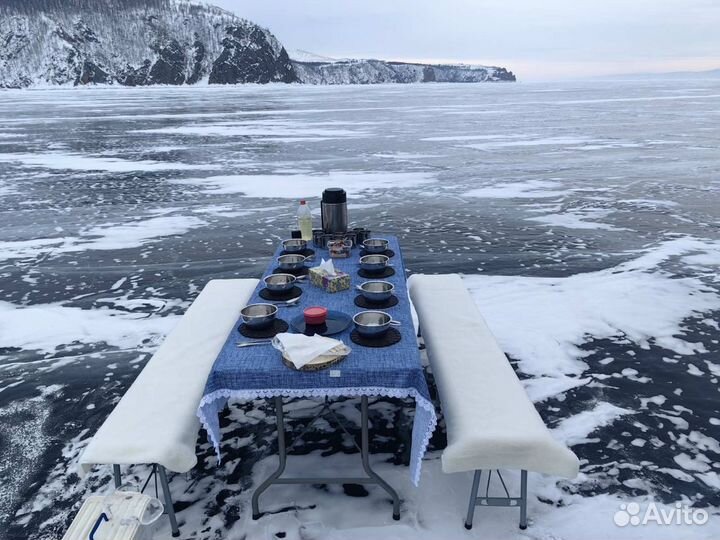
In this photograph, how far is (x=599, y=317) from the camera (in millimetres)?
6938

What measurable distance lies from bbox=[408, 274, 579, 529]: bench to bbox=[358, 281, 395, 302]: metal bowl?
2.23 feet

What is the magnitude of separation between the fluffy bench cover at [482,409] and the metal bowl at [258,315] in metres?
1.33

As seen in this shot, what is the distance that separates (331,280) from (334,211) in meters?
1.41

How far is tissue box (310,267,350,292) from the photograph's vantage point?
4.29 metres

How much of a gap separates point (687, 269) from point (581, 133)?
20893mm

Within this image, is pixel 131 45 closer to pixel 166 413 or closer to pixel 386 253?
pixel 386 253

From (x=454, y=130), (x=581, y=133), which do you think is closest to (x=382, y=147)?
(x=454, y=130)

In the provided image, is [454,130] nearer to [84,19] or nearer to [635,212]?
[635,212]

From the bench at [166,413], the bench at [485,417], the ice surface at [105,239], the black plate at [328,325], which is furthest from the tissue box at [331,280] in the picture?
the ice surface at [105,239]

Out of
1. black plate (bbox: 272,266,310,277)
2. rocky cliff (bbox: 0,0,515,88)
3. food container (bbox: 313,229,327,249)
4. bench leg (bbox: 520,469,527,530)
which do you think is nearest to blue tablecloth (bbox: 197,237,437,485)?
bench leg (bbox: 520,469,527,530)

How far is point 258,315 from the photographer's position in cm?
376

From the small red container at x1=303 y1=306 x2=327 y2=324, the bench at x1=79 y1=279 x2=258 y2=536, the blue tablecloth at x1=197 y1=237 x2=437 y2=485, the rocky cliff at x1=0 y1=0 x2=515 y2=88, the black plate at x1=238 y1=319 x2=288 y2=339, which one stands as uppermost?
the rocky cliff at x1=0 y1=0 x2=515 y2=88

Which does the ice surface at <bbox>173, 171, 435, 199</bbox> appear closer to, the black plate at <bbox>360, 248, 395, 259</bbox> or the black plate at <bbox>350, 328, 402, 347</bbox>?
the black plate at <bbox>360, 248, 395, 259</bbox>

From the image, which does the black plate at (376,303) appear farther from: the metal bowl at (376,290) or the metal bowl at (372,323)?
the metal bowl at (372,323)
